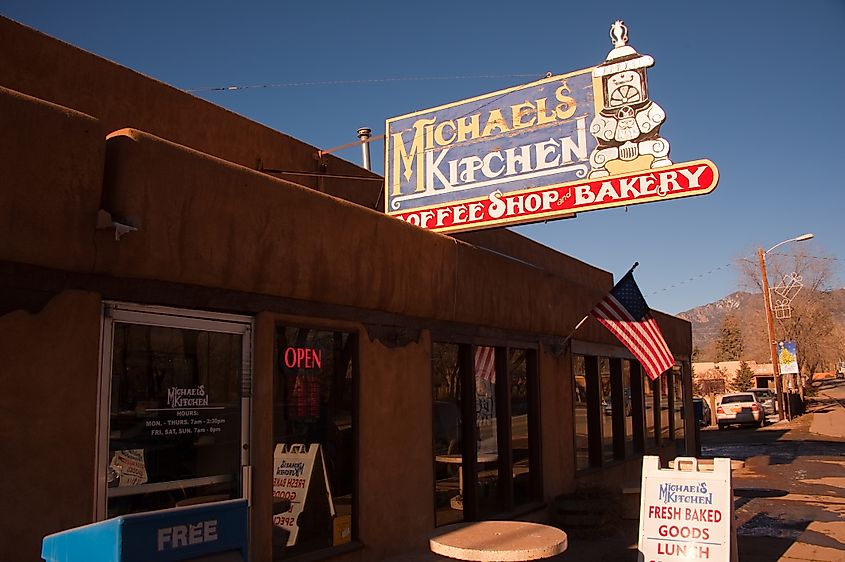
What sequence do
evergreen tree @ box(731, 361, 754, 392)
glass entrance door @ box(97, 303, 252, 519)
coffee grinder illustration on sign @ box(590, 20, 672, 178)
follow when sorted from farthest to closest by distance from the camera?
evergreen tree @ box(731, 361, 754, 392)
coffee grinder illustration on sign @ box(590, 20, 672, 178)
glass entrance door @ box(97, 303, 252, 519)

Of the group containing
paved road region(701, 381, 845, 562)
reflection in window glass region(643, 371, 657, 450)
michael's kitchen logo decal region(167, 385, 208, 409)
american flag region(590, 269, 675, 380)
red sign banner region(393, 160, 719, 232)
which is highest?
red sign banner region(393, 160, 719, 232)

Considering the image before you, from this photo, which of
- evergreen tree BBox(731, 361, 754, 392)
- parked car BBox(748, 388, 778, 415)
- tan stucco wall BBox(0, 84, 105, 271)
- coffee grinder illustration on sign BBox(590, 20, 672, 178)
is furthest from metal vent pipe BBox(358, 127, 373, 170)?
evergreen tree BBox(731, 361, 754, 392)

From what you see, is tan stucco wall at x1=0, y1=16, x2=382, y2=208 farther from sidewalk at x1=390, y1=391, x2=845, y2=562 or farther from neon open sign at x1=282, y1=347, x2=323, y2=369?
sidewalk at x1=390, y1=391, x2=845, y2=562

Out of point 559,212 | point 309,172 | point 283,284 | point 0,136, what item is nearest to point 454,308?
point 559,212

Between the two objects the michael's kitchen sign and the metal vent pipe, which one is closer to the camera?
the michael's kitchen sign

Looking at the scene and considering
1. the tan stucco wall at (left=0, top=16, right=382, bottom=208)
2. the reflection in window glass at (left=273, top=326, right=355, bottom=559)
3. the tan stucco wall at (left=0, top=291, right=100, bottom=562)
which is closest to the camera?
the tan stucco wall at (left=0, top=291, right=100, bottom=562)

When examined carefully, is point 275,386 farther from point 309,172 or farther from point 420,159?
point 420,159

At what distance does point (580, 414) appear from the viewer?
12.2m

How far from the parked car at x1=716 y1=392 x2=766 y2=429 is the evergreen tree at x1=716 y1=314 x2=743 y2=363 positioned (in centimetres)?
8350

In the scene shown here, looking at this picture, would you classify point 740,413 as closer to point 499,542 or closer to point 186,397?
point 499,542

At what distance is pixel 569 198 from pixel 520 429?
3.68 metres

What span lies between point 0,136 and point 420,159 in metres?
5.43

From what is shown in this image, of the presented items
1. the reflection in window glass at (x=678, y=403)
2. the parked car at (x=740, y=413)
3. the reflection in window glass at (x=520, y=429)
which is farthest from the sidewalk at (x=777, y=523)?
the parked car at (x=740, y=413)

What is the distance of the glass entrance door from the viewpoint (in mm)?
4949
